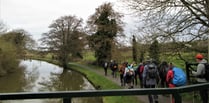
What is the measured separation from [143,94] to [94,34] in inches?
2282

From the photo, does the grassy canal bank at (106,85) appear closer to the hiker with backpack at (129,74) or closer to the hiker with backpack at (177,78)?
the hiker with backpack at (177,78)

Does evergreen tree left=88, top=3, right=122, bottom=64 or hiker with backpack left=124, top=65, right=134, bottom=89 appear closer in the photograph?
hiker with backpack left=124, top=65, right=134, bottom=89

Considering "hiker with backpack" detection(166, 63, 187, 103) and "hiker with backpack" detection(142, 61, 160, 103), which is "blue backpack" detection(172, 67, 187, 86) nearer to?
"hiker with backpack" detection(166, 63, 187, 103)

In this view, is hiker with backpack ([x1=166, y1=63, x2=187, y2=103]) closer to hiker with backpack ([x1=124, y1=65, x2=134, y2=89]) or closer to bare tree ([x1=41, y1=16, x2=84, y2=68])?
hiker with backpack ([x1=124, y1=65, x2=134, y2=89])

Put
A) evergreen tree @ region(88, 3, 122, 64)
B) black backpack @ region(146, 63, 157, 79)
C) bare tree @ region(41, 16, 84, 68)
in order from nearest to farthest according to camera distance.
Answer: black backpack @ region(146, 63, 157, 79) < evergreen tree @ region(88, 3, 122, 64) < bare tree @ region(41, 16, 84, 68)

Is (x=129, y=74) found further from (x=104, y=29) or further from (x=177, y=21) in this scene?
(x=104, y=29)

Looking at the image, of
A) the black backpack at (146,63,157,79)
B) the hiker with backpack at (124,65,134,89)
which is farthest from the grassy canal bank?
the hiker with backpack at (124,65,134,89)

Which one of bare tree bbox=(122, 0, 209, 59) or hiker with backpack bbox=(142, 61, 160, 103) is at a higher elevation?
bare tree bbox=(122, 0, 209, 59)

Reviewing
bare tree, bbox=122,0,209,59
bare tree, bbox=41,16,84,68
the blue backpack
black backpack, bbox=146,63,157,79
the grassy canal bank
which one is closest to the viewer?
the grassy canal bank

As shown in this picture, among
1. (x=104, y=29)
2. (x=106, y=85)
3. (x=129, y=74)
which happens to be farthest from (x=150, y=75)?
(x=104, y=29)

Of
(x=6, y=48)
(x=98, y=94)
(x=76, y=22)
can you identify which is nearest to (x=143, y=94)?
(x=98, y=94)

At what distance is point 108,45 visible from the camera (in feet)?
195

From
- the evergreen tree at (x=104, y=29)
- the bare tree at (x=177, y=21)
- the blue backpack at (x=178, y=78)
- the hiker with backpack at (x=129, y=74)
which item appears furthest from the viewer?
the evergreen tree at (x=104, y=29)

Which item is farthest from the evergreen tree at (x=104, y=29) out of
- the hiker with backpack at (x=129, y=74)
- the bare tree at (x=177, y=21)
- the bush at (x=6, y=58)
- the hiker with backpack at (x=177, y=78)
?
the hiker with backpack at (x=177, y=78)
